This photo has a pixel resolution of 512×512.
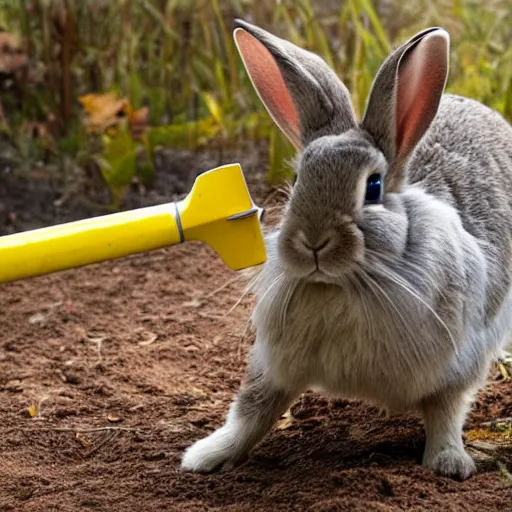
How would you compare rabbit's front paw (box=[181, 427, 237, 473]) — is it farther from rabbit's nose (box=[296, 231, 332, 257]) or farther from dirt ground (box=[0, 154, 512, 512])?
rabbit's nose (box=[296, 231, 332, 257])

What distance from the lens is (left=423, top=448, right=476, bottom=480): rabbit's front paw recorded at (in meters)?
2.73

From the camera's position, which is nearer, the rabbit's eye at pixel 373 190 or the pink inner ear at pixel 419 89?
the rabbit's eye at pixel 373 190

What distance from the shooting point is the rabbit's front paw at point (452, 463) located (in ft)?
8.96

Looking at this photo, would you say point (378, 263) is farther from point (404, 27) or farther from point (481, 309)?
point (404, 27)

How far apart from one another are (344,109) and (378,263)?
1.54 feet

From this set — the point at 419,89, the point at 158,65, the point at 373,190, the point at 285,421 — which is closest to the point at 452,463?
the point at 285,421

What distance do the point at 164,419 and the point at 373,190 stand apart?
1.13m

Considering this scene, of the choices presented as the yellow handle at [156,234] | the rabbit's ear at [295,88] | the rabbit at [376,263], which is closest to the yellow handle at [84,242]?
the yellow handle at [156,234]

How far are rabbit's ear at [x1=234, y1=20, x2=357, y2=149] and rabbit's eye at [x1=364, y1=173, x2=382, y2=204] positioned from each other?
0.63 feet

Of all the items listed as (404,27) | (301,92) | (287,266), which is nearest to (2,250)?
(287,266)

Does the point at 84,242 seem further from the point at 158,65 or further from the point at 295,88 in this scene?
the point at 158,65

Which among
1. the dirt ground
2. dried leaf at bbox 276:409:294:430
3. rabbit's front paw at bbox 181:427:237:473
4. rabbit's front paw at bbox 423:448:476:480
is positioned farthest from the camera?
dried leaf at bbox 276:409:294:430

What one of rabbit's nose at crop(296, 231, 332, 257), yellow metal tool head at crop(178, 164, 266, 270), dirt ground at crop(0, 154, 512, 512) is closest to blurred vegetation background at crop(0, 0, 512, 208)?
dirt ground at crop(0, 154, 512, 512)

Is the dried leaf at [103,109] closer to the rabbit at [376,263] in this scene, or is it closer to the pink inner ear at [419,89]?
the rabbit at [376,263]
